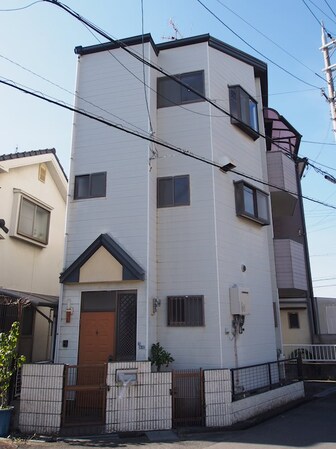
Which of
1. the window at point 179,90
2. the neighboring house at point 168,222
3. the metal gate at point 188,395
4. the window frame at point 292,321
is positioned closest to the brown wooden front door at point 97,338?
the neighboring house at point 168,222

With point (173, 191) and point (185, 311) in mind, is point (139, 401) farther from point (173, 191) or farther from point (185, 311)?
point (173, 191)

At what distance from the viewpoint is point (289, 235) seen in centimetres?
1623

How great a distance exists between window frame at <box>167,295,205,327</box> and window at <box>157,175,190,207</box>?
261cm

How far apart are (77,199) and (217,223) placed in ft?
13.3

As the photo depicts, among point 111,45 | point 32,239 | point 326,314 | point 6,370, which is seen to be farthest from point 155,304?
point 326,314

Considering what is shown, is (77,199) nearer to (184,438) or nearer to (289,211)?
(184,438)

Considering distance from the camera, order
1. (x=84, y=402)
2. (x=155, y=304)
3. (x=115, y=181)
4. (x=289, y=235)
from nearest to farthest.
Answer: (x=84, y=402) → (x=155, y=304) → (x=115, y=181) → (x=289, y=235)

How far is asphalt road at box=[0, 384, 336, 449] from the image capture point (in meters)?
6.34

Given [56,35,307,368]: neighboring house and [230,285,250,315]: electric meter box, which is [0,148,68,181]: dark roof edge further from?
[230,285,250,315]: electric meter box

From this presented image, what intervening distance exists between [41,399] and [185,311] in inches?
155

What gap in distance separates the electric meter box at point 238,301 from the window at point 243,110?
5.08 metres

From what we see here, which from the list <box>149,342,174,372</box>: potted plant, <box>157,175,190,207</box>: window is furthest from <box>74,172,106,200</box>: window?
<box>149,342,174,372</box>: potted plant

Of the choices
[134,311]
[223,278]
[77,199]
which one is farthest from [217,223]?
[77,199]

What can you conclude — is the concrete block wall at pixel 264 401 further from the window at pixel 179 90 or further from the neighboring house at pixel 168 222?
the window at pixel 179 90
